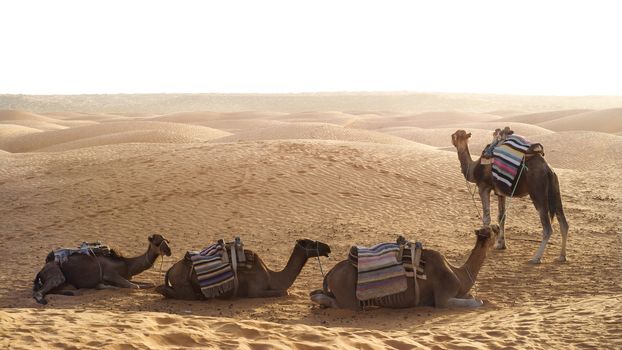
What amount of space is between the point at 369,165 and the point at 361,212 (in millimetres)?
4018

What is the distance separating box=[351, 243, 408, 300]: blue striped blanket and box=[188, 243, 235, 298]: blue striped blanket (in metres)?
1.82

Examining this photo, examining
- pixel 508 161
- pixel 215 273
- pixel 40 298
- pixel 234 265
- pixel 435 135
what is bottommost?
pixel 40 298

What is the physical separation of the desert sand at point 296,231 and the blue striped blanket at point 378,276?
316 millimetres

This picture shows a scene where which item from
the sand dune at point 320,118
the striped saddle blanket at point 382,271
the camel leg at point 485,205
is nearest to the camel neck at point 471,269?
the striped saddle blanket at point 382,271

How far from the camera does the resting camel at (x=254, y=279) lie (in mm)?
10305

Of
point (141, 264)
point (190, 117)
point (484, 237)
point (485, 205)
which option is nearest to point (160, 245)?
point (141, 264)

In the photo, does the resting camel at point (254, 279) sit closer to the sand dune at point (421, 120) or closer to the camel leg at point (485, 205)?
the camel leg at point (485, 205)

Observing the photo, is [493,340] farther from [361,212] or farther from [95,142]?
[95,142]

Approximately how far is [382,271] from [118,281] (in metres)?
4.05

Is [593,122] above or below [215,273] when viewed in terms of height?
above

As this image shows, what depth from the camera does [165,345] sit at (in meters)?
7.32

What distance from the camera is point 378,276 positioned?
9289 mm

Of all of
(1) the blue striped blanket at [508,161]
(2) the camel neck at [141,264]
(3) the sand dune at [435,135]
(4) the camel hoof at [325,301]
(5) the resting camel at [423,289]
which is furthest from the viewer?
(3) the sand dune at [435,135]

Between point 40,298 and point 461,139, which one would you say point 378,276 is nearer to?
point 40,298
